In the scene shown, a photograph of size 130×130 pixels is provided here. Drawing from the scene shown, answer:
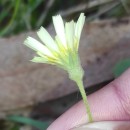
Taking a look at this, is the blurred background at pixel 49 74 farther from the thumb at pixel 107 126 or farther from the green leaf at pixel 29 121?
the thumb at pixel 107 126

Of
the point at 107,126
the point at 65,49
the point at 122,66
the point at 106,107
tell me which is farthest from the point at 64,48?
the point at 122,66

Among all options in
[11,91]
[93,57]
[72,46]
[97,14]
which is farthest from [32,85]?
[72,46]

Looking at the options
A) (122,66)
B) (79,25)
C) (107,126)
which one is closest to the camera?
(79,25)

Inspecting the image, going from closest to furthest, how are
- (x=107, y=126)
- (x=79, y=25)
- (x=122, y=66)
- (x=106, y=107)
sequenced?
(x=79, y=25) → (x=107, y=126) → (x=106, y=107) → (x=122, y=66)

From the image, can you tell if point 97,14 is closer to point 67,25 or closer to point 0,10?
point 0,10

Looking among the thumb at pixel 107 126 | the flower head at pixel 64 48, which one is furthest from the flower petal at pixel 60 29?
the thumb at pixel 107 126

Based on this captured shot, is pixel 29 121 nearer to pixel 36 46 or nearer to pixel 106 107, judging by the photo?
pixel 106 107
